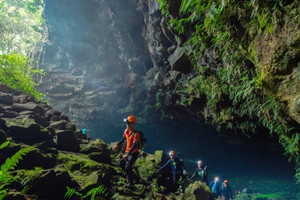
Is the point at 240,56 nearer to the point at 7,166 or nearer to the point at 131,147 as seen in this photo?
the point at 131,147

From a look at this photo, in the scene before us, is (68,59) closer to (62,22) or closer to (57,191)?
(62,22)

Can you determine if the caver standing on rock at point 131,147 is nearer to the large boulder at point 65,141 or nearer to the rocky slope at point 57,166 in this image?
the rocky slope at point 57,166

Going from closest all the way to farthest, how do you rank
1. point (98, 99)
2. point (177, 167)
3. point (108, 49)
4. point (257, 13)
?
1. point (257, 13)
2. point (177, 167)
3. point (108, 49)
4. point (98, 99)

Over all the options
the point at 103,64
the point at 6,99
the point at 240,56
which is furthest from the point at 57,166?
the point at 103,64

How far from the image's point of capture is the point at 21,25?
2681 centimetres

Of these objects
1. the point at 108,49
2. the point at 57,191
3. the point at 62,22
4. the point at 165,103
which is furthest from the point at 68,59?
the point at 57,191

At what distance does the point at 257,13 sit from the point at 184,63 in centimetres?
769

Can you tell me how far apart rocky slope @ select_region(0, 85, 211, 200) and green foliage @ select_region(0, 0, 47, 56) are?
20.4 metres

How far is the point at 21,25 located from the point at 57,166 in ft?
95.4

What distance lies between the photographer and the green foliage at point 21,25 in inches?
992

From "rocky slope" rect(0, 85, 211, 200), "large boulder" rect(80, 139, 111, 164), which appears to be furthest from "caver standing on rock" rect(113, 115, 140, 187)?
"large boulder" rect(80, 139, 111, 164)

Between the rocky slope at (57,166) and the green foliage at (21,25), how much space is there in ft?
66.8

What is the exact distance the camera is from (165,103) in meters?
16.6

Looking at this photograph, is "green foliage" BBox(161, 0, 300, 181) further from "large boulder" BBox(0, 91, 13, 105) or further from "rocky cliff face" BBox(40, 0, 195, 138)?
"large boulder" BBox(0, 91, 13, 105)
